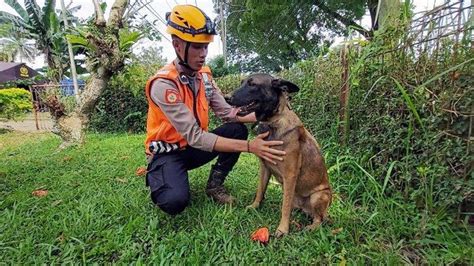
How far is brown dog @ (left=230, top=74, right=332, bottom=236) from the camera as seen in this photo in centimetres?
232

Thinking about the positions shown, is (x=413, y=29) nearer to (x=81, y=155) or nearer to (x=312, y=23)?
(x=81, y=155)

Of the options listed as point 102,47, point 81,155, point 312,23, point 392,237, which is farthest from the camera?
point 312,23

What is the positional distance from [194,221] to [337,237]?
1.16m

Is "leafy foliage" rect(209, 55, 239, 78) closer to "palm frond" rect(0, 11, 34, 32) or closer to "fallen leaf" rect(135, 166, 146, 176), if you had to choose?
"palm frond" rect(0, 11, 34, 32)

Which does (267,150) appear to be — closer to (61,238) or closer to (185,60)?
(185,60)

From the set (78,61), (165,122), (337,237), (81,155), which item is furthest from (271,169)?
(78,61)

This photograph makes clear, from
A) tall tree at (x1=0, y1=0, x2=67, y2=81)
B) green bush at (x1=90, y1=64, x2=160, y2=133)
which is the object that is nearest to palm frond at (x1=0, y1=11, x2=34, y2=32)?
tall tree at (x1=0, y1=0, x2=67, y2=81)

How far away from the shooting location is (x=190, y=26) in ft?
7.70

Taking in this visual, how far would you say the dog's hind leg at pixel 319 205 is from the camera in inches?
96.9

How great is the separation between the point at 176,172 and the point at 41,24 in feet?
56.9

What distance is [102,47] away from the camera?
19.0 feet

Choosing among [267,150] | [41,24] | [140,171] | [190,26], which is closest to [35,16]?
[41,24]

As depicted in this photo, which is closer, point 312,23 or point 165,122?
point 165,122

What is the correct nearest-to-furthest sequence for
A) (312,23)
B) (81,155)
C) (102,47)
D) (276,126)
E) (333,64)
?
(276,126), (333,64), (81,155), (102,47), (312,23)
